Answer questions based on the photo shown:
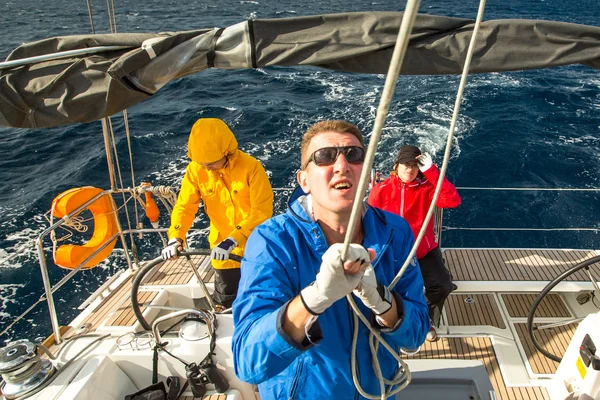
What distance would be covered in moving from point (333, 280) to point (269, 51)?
1.24 metres

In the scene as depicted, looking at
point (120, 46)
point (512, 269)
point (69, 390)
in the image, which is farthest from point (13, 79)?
point (512, 269)

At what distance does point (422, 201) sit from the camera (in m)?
3.15

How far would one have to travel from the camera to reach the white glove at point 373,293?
43.6 inches

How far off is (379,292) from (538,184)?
8.18 metres

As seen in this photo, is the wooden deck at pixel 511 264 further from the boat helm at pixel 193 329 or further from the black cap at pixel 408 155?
the boat helm at pixel 193 329

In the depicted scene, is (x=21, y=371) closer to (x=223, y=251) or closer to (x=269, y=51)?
(x=223, y=251)

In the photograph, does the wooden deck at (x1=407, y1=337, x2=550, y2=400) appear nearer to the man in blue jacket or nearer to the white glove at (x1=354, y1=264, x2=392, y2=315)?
the man in blue jacket

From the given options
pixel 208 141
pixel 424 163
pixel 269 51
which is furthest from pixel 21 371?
pixel 424 163

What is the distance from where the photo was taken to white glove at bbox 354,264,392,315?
1106 mm

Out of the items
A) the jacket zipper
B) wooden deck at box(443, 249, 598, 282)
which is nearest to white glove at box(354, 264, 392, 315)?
the jacket zipper

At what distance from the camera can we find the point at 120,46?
1.88 metres

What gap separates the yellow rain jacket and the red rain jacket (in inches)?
37.3

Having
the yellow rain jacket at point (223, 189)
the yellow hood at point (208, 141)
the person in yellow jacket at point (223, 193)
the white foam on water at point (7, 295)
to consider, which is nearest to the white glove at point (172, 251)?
the person in yellow jacket at point (223, 193)

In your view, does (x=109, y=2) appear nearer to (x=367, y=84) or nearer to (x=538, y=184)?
(x=538, y=184)
